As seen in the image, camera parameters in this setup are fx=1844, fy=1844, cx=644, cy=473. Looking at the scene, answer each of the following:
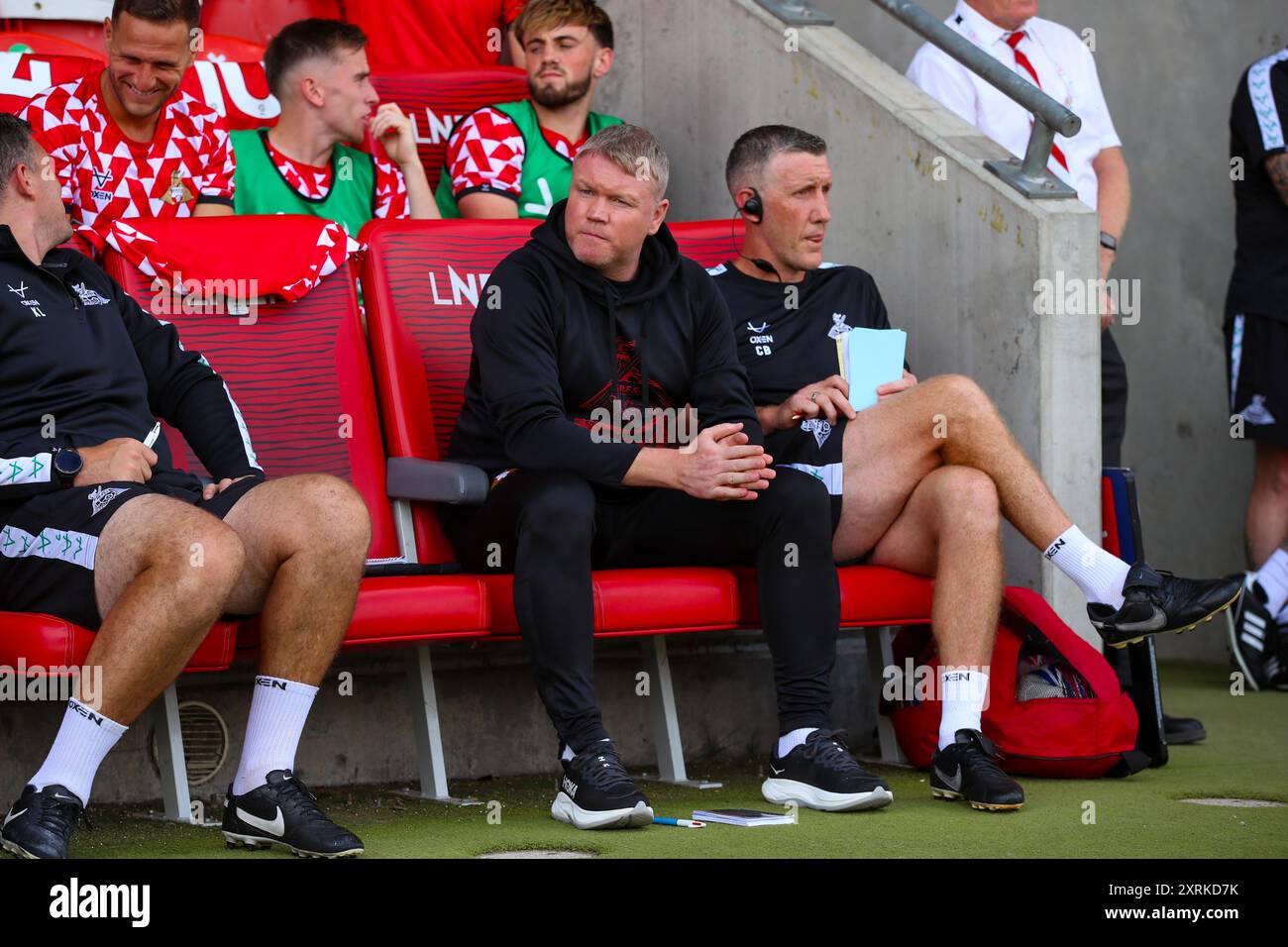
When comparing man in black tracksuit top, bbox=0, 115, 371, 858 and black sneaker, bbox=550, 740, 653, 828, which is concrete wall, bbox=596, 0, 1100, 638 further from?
man in black tracksuit top, bbox=0, 115, 371, 858

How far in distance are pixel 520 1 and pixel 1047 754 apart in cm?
310

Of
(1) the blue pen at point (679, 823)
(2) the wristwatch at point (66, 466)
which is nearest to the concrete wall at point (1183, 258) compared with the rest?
(1) the blue pen at point (679, 823)

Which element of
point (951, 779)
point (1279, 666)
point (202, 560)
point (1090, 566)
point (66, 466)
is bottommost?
point (1279, 666)

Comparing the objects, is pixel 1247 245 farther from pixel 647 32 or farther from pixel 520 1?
pixel 520 1

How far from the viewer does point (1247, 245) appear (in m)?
5.16

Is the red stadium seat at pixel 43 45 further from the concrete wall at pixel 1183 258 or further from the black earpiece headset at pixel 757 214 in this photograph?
the concrete wall at pixel 1183 258

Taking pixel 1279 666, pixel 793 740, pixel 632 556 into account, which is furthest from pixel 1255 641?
pixel 632 556

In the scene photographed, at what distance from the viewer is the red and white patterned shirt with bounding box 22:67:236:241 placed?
403cm

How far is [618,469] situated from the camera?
325cm

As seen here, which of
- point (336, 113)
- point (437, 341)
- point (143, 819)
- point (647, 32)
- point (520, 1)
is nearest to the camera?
point (143, 819)

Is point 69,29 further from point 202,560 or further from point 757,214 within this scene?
point 202,560

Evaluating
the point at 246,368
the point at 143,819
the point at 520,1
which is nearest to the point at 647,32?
the point at 520,1

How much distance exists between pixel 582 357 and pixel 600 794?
33.7 inches

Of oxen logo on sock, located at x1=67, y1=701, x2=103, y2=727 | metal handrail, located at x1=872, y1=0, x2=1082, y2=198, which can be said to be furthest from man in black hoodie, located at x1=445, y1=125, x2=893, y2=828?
metal handrail, located at x1=872, y1=0, x2=1082, y2=198
